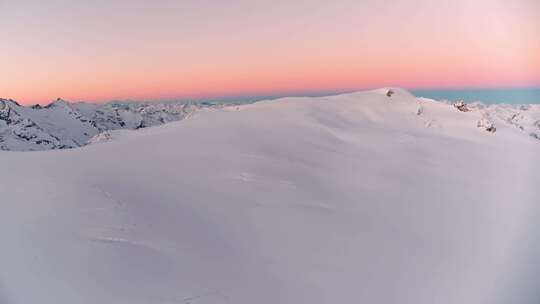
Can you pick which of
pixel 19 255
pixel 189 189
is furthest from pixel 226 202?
pixel 19 255

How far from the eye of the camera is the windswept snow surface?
16.2ft

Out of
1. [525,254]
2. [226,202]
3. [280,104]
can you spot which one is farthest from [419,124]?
[226,202]

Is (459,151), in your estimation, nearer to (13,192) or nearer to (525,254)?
(525,254)

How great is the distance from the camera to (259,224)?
20.5 feet

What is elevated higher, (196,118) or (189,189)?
(196,118)

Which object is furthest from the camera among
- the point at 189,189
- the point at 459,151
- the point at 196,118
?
the point at 196,118

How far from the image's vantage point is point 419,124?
A: 1533cm

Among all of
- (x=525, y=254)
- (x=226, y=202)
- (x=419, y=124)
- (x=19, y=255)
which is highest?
(x=419, y=124)

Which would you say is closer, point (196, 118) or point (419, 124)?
point (196, 118)

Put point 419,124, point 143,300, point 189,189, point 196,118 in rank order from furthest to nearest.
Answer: point 419,124 < point 196,118 < point 189,189 < point 143,300

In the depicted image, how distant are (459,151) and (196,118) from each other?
29.9ft

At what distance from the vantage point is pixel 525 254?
659cm

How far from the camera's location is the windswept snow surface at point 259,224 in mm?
4938

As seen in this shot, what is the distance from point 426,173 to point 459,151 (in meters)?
3.21
